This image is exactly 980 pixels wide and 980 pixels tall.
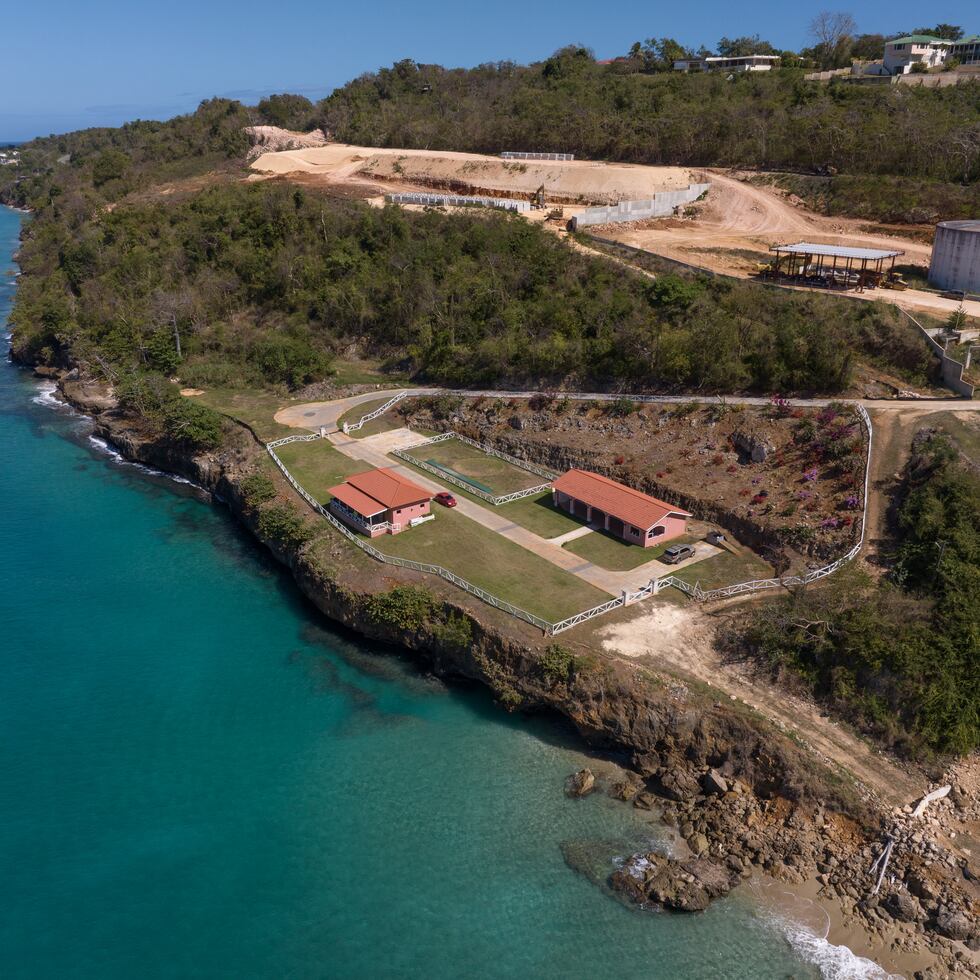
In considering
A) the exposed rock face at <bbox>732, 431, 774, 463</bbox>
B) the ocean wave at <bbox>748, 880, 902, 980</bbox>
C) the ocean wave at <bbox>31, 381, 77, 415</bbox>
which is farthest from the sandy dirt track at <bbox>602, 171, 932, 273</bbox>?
the ocean wave at <bbox>31, 381, 77, 415</bbox>

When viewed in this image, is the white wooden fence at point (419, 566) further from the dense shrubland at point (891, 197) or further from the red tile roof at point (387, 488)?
the dense shrubland at point (891, 197)

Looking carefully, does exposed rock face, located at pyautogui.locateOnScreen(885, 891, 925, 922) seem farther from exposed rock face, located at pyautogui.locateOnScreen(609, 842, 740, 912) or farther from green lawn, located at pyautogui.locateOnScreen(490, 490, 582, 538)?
green lawn, located at pyautogui.locateOnScreen(490, 490, 582, 538)

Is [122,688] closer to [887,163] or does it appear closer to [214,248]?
[214,248]

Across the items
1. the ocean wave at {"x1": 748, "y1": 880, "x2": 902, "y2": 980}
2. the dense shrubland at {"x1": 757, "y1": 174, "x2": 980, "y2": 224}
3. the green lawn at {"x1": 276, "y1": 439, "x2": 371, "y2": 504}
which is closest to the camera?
the ocean wave at {"x1": 748, "y1": 880, "x2": 902, "y2": 980}

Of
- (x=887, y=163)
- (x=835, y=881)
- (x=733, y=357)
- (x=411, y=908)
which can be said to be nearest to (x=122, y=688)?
(x=411, y=908)

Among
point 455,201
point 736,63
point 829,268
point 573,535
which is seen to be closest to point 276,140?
point 455,201

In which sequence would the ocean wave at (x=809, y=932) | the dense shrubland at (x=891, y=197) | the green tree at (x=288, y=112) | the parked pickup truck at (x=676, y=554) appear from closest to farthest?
the ocean wave at (x=809, y=932), the parked pickup truck at (x=676, y=554), the dense shrubland at (x=891, y=197), the green tree at (x=288, y=112)

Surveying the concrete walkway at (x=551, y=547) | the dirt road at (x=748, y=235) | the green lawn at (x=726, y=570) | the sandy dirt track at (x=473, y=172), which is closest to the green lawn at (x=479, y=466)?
the concrete walkway at (x=551, y=547)
